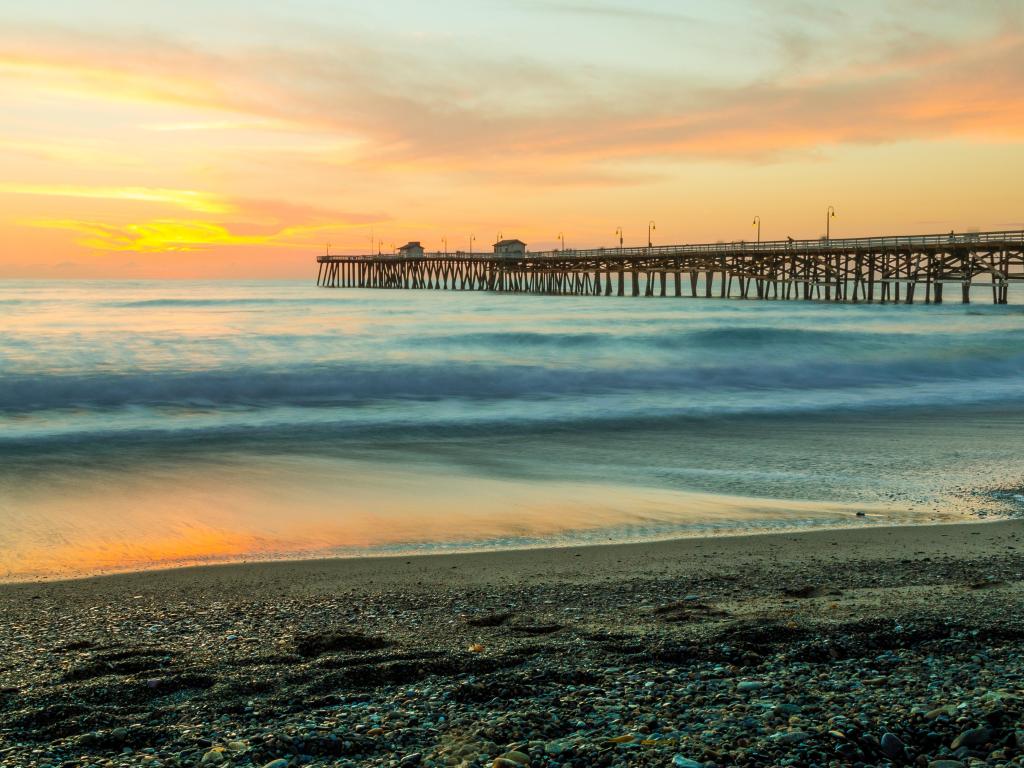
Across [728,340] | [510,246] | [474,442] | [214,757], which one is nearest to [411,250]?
[510,246]

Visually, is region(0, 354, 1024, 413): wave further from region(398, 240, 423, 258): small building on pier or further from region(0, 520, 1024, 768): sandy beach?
region(398, 240, 423, 258): small building on pier

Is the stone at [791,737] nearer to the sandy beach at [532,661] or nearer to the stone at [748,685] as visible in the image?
the sandy beach at [532,661]

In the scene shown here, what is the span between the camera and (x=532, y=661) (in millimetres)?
4027

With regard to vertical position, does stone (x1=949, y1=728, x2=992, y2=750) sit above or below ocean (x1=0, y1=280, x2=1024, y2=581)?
above

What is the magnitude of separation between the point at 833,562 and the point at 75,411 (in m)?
13.4

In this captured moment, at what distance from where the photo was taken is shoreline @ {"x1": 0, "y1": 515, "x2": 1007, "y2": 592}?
19.2 ft

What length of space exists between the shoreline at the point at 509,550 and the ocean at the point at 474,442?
124mm

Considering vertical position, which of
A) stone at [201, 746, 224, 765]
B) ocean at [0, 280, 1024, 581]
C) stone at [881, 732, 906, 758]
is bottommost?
ocean at [0, 280, 1024, 581]

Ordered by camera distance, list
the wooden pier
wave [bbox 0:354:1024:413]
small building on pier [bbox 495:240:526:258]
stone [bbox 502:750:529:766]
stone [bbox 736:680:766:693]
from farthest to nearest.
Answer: small building on pier [bbox 495:240:526:258] → the wooden pier → wave [bbox 0:354:1024:413] → stone [bbox 736:680:766:693] → stone [bbox 502:750:529:766]

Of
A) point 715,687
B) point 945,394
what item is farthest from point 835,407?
point 715,687

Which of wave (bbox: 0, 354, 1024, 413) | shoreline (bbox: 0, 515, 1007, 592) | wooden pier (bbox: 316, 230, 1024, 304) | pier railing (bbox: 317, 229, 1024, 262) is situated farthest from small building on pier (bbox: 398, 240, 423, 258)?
shoreline (bbox: 0, 515, 1007, 592)

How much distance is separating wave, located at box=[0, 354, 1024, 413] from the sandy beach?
12.0 metres

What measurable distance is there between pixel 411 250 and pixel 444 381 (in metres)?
82.2

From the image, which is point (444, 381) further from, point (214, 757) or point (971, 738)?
point (971, 738)
